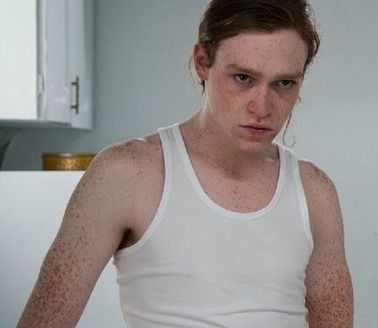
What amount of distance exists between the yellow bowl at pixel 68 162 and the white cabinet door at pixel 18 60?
0.24 metres

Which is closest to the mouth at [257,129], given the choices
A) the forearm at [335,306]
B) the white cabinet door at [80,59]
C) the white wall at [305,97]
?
the forearm at [335,306]

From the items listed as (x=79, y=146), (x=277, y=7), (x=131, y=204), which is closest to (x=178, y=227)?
(x=131, y=204)

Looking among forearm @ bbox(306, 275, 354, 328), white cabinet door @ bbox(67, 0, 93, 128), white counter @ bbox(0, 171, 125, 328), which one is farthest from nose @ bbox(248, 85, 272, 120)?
white cabinet door @ bbox(67, 0, 93, 128)

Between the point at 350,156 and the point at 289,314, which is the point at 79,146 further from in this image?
the point at 289,314

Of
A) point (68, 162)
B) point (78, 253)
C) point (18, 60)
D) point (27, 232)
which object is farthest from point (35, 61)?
point (78, 253)

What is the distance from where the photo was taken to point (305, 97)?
11.0 feet

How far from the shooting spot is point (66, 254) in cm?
109

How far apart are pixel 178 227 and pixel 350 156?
2.36 meters

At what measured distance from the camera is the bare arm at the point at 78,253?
1.09m

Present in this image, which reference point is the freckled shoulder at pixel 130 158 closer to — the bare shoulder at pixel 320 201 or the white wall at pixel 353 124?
the bare shoulder at pixel 320 201

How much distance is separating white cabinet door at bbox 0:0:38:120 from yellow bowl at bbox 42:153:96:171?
237 mm

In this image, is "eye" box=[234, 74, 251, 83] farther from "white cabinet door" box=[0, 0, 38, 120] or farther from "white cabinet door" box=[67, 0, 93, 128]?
"white cabinet door" box=[67, 0, 93, 128]

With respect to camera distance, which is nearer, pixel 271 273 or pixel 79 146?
pixel 271 273

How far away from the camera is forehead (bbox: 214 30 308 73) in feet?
3.56
